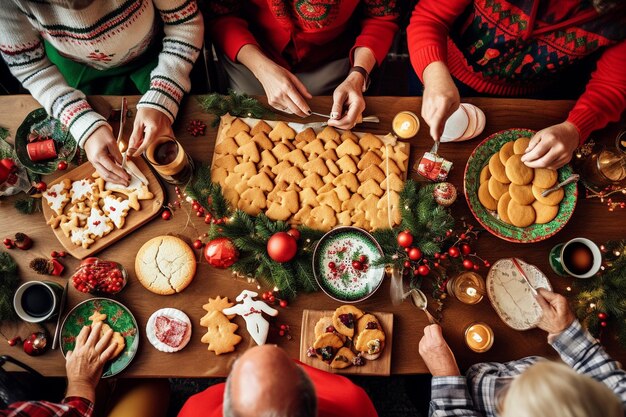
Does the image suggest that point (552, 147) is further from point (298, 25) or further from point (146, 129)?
point (146, 129)

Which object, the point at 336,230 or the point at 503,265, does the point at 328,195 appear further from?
the point at 503,265

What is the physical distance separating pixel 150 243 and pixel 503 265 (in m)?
1.18

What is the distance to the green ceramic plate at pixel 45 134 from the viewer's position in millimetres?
1362

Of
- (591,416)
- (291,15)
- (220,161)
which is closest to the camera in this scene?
(591,416)

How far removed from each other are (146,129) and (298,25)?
74 cm

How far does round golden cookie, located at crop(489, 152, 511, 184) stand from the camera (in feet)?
4.45

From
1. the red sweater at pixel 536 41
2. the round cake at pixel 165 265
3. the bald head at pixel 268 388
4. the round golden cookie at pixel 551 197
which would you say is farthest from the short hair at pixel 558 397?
the round cake at pixel 165 265

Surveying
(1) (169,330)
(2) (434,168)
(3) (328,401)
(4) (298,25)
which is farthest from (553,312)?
(4) (298,25)

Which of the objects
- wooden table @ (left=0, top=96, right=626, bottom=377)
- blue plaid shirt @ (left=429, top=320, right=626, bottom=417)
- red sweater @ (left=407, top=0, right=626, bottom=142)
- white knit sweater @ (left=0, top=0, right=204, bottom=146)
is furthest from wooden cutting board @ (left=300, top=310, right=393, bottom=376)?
red sweater @ (left=407, top=0, right=626, bottom=142)

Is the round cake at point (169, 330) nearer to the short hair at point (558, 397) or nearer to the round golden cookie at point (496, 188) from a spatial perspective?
the short hair at point (558, 397)

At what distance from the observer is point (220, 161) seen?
1.38m

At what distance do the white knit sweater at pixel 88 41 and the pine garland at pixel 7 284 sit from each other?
1.47 feet

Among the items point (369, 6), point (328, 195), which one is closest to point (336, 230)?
point (328, 195)

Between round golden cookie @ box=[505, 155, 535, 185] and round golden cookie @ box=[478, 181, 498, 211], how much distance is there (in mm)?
91
